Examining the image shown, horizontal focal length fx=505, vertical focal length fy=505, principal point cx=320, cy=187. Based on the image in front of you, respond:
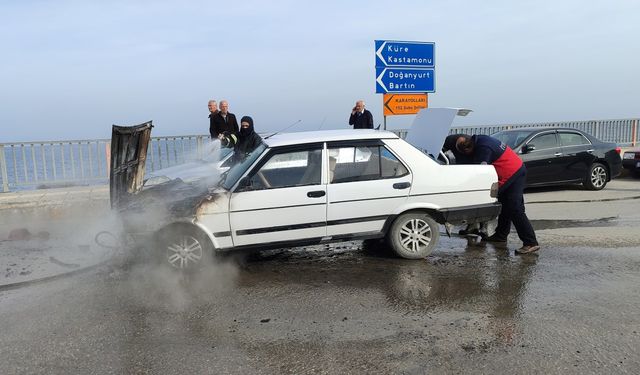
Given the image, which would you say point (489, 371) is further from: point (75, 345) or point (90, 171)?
point (90, 171)

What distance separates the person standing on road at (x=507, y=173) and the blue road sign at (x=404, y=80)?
6.84 metres

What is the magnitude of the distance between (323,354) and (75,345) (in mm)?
2001

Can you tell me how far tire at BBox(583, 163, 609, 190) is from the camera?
445 inches

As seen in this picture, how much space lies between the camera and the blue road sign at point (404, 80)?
12977 mm

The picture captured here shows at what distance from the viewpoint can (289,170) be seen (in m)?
5.69

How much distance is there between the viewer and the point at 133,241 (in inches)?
219

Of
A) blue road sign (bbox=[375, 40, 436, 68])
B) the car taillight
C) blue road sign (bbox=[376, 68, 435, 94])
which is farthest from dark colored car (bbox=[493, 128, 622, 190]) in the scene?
the car taillight

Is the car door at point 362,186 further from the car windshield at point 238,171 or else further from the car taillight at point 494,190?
the car taillight at point 494,190

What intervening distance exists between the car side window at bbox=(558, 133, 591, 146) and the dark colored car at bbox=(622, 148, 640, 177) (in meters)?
2.56

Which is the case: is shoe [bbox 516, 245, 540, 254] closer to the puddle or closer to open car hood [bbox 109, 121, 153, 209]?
the puddle

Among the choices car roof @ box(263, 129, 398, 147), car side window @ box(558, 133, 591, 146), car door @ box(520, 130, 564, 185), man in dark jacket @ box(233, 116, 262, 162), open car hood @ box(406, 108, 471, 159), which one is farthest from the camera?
car side window @ box(558, 133, 591, 146)

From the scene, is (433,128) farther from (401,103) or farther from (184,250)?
(401,103)

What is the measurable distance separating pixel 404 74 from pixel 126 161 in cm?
860

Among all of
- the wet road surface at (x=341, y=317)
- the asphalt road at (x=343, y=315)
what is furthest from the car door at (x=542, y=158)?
the wet road surface at (x=341, y=317)
